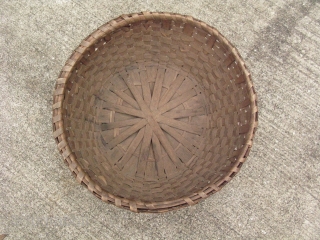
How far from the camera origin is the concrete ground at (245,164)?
1.09 m

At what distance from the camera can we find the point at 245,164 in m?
1.12

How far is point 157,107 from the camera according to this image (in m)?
1.13

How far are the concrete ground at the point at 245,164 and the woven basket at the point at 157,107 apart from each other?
0.50 ft

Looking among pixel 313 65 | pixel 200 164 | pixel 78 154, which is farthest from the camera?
pixel 313 65

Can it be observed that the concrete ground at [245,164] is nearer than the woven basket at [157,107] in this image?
No

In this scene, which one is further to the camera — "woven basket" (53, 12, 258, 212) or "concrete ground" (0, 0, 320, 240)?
"concrete ground" (0, 0, 320, 240)

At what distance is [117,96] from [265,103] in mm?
525

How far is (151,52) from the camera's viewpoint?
1.12 m

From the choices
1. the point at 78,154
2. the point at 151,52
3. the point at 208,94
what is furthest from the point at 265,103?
the point at 78,154

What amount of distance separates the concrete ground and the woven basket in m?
0.15

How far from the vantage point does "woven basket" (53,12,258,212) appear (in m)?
0.92

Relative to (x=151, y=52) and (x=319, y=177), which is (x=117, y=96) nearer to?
(x=151, y=52)

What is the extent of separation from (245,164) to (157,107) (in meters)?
0.37

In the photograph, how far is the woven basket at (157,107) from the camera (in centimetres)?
92
